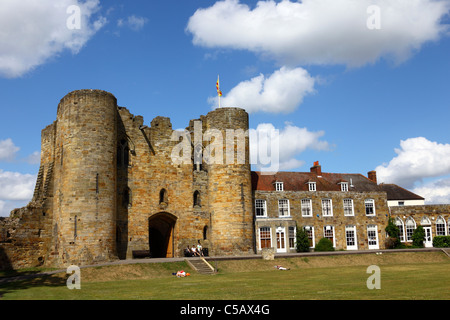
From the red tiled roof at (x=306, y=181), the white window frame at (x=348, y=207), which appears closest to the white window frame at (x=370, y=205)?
the white window frame at (x=348, y=207)

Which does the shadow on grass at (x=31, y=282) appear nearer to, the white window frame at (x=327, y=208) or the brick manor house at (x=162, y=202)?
the brick manor house at (x=162, y=202)

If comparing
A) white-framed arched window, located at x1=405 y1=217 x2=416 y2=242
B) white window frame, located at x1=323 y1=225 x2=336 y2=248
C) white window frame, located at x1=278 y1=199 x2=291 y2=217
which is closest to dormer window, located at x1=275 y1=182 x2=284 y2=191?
white window frame, located at x1=278 y1=199 x2=291 y2=217

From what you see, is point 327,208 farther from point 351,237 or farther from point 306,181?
point 306,181

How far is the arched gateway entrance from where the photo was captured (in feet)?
103

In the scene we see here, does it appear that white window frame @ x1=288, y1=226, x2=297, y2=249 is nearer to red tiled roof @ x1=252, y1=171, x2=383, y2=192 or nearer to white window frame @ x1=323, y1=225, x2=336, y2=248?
white window frame @ x1=323, y1=225, x2=336, y2=248

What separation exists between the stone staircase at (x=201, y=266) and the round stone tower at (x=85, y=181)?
5.31 meters

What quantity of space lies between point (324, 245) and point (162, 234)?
44.9 feet

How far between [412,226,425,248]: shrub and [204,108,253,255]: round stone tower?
58.6 feet

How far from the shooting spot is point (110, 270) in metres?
22.7

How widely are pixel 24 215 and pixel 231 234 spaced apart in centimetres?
1406

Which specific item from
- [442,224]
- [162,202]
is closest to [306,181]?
[442,224]
